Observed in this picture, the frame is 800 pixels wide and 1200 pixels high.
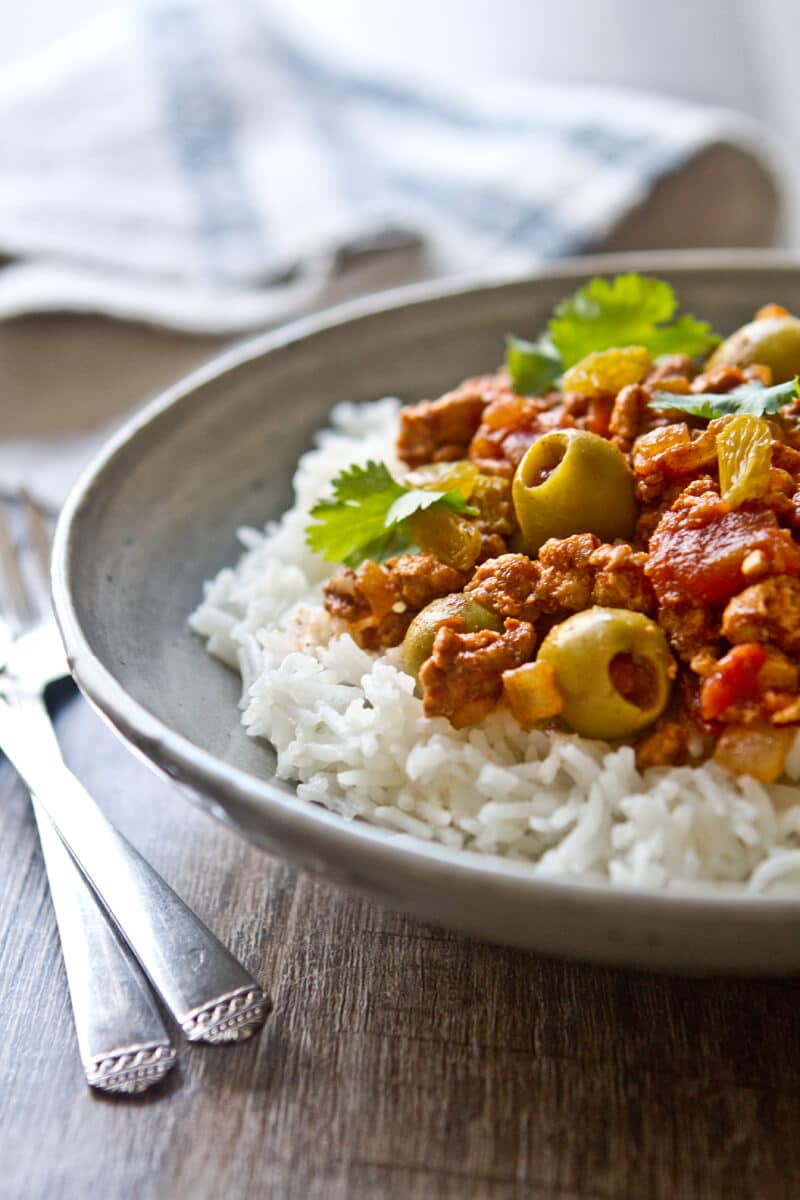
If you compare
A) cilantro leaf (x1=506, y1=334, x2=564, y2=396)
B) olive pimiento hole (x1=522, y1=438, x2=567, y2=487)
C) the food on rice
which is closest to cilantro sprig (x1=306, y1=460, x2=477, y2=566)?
the food on rice

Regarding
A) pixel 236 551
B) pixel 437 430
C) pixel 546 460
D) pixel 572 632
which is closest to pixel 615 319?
pixel 437 430

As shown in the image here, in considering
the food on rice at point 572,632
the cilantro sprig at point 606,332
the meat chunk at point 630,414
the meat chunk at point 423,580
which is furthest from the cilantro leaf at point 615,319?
the meat chunk at point 423,580

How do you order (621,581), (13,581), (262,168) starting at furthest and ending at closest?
(262,168), (13,581), (621,581)

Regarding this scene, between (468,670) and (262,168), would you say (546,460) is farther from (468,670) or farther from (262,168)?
(262,168)

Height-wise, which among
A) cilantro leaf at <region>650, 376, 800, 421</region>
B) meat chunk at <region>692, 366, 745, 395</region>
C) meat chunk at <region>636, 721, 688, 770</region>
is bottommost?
meat chunk at <region>636, 721, 688, 770</region>

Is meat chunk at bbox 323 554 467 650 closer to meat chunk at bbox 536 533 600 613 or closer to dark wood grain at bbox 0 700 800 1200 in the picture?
meat chunk at bbox 536 533 600 613

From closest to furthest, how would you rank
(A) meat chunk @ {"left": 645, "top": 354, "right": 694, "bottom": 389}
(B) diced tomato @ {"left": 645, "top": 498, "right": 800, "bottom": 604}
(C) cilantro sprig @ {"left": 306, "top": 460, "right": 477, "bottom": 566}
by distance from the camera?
(B) diced tomato @ {"left": 645, "top": 498, "right": 800, "bottom": 604} < (C) cilantro sprig @ {"left": 306, "top": 460, "right": 477, "bottom": 566} < (A) meat chunk @ {"left": 645, "top": 354, "right": 694, "bottom": 389}
